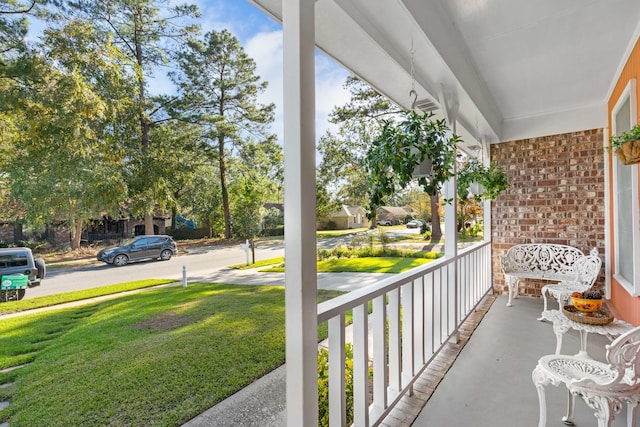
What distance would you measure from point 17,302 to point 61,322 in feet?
0.51

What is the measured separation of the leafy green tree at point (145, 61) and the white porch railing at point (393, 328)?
0.90m

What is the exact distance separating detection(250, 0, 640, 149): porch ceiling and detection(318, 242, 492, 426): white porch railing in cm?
139

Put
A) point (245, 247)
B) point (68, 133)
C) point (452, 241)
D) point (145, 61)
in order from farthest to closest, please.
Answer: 1. point (452, 241)
2. point (245, 247)
3. point (145, 61)
4. point (68, 133)

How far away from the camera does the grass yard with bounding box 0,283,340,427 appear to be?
102 cm

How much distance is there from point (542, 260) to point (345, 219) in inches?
147

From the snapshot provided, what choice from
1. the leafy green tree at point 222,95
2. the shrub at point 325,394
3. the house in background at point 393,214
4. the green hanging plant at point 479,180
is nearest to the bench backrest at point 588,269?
the green hanging plant at point 479,180

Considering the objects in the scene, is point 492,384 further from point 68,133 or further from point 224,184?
point 68,133

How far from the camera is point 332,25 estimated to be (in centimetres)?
166

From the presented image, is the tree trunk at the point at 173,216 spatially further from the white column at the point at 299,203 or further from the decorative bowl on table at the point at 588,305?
the decorative bowl on table at the point at 588,305

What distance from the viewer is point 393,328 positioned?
1.85 metres

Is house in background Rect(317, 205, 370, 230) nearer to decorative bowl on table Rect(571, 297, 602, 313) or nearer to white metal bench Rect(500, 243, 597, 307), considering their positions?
decorative bowl on table Rect(571, 297, 602, 313)

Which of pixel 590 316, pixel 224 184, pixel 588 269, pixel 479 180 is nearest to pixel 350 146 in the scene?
pixel 224 184

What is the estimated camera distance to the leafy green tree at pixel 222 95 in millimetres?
1431

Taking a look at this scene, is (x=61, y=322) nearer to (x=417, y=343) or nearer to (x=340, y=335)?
(x=340, y=335)
